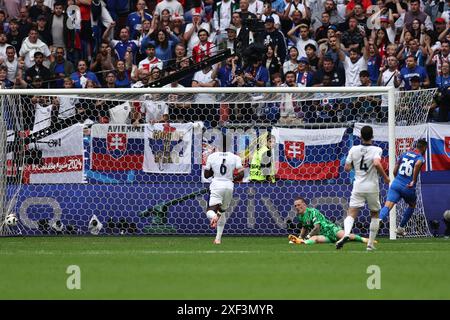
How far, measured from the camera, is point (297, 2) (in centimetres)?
2911

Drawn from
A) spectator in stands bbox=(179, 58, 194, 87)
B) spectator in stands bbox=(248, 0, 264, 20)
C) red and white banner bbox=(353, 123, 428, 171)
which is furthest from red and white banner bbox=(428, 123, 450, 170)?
spectator in stands bbox=(179, 58, 194, 87)

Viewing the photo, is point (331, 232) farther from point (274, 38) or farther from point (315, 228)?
point (274, 38)

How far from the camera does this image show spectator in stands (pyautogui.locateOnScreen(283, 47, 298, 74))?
90.2 ft

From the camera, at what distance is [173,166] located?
25.0 metres

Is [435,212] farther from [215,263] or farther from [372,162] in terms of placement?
[215,263]

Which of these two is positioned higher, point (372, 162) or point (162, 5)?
point (162, 5)

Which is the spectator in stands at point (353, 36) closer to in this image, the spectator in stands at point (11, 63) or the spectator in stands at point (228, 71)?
the spectator in stands at point (228, 71)

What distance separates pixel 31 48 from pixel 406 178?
36.4 ft

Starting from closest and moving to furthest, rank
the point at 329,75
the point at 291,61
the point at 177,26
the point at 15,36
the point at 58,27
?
the point at 329,75, the point at 291,61, the point at 177,26, the point at 58,27, the point at 15,36

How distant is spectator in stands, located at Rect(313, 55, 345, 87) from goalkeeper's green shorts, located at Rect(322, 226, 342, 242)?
5.97 m

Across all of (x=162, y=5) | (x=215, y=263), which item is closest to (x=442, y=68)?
(x=162, y=5)

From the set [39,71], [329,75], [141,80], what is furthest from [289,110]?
[39,71]

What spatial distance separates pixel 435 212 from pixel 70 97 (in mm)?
8136
